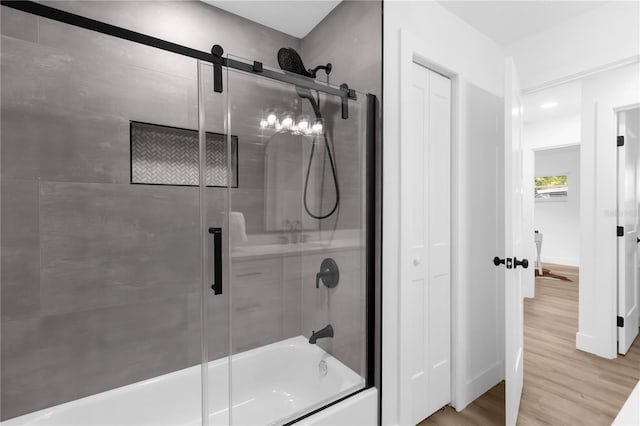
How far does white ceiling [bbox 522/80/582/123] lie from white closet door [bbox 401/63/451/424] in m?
2.18

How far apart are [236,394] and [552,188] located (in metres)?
7.27

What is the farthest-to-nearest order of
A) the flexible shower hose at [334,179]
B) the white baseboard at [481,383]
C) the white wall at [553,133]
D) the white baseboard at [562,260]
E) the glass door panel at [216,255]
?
1. the white baseboard at [562,260]
2. the white wall at [553,133]
3. the white baseboard at [481,383]
4. the flexible shower hose at [334,179]
5. the glass door panel at [216,255]

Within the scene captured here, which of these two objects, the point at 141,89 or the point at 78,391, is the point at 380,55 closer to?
the point at 141,89

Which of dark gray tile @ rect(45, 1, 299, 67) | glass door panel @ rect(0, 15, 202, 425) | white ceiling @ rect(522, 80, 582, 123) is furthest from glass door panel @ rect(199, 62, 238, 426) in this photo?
white ceiling @ rect(522, 80, 582, 123)

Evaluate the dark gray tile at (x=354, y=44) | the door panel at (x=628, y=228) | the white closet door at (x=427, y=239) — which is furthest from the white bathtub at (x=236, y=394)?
the door panel at (x=628, y=228)

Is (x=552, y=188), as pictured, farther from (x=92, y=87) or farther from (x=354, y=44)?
(x=92, y=87)

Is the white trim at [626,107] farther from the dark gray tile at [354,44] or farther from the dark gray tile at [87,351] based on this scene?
the dark gray tile at [87,351]

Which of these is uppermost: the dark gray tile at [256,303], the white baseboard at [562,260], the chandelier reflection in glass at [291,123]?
the chandelier reflection in glass at [291,123]

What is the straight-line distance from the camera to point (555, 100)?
3695 mm

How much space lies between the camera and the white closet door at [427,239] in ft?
5.39

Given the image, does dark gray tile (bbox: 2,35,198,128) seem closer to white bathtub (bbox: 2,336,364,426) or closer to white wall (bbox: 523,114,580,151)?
white bathtub (bbox: 2,336,364,426)

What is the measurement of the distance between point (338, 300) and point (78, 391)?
4.54 ft

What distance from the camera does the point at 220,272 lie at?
1238mm

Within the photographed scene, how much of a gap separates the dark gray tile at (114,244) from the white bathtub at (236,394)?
48 cm
